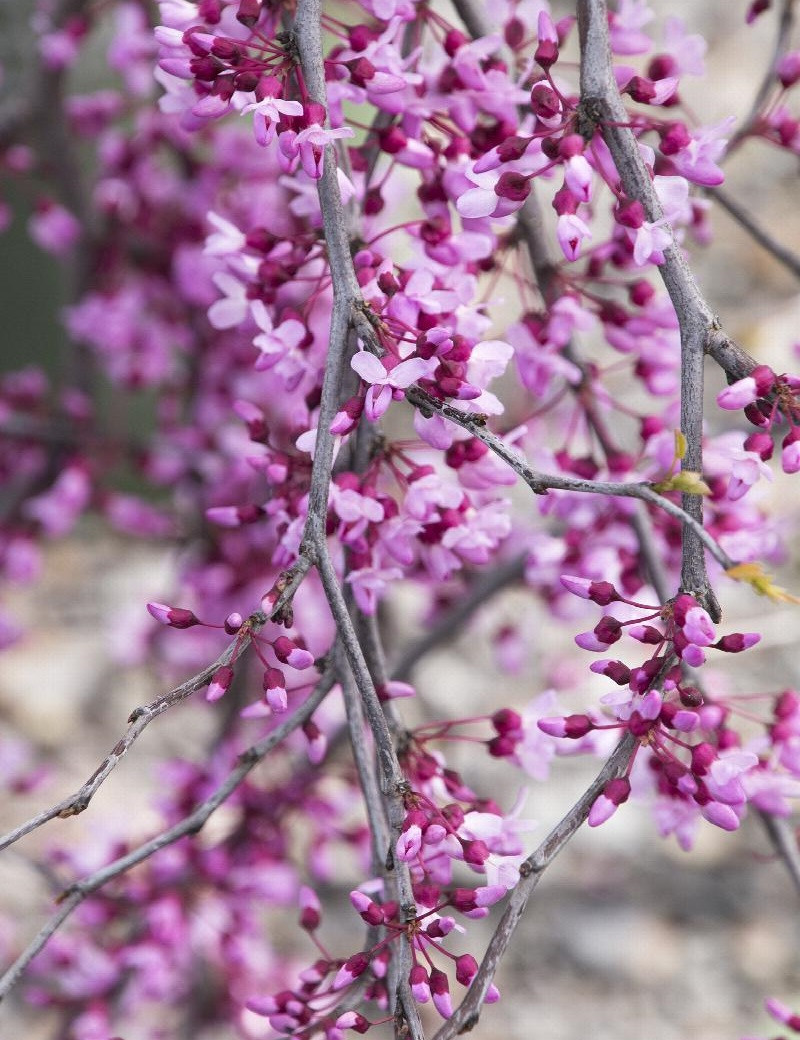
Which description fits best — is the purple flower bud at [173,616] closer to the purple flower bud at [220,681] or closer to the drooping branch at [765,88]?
the purple flower bud at [220,681]

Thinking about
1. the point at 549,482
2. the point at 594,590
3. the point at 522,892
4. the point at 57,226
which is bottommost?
the point at 57,226

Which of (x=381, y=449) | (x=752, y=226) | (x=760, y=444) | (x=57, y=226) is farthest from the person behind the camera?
(x=57, y=226)

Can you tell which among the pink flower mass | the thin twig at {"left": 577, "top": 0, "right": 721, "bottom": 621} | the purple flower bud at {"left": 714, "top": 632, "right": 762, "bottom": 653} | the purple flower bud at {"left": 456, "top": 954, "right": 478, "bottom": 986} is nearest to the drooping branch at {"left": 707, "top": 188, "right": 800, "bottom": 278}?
the pink flower mass

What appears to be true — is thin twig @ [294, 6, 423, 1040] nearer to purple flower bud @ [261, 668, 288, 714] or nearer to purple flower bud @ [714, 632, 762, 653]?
purple flower bud @ [261, 668, 288, 714]

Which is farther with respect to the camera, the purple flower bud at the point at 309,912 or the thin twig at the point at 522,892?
the purple flower bud at the point at 309,912

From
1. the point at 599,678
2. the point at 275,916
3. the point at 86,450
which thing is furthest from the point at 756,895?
the point at 86,450

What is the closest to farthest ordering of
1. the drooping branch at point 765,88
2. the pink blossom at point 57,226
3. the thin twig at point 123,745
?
the thin twig at point 123,745
the drooping branch at point 765,88
the pink blossom at point 57,226

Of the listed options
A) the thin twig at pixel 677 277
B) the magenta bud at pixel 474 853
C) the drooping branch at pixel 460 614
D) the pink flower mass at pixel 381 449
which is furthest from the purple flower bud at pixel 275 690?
the drooping branch at pixel 460 614

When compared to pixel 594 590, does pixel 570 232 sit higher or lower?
higher

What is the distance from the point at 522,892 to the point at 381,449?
0.36m

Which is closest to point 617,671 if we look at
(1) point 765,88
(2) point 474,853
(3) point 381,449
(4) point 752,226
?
(2) point 474,853

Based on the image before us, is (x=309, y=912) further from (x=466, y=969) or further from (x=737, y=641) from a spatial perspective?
(x=737, y=641)

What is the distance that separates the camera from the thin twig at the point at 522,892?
624 mm

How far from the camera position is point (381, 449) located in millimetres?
850
